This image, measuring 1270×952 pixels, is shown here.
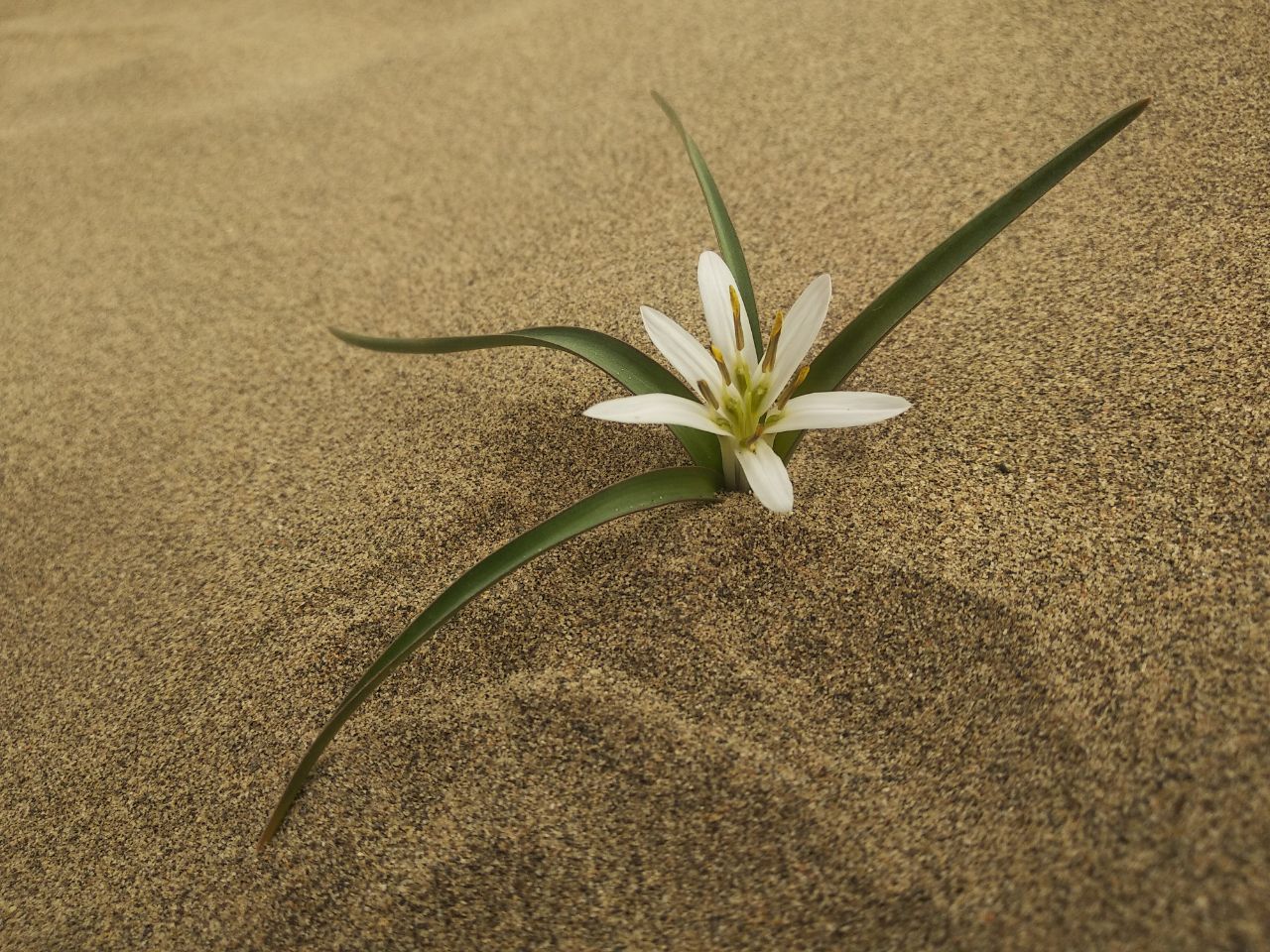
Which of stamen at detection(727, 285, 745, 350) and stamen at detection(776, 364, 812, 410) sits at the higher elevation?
stamen at detection(727, 285, 745, 350)

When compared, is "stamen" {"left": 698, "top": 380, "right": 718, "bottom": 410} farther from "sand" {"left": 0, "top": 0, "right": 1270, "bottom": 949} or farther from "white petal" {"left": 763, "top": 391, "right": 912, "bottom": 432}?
"sand" {"left": 0, "top": 0, "right": 1270, "bottom": 949}

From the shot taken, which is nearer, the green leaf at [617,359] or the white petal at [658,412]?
the white petal at [658,412]

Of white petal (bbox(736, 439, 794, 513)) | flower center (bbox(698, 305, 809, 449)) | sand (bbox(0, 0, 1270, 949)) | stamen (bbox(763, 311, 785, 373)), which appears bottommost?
sand (bbox(0, 0, 1270, 949))

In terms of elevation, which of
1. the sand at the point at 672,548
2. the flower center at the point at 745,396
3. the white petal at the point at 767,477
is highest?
the flower center at the point at 745,396

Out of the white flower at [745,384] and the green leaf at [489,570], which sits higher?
the white flower at [745,384]

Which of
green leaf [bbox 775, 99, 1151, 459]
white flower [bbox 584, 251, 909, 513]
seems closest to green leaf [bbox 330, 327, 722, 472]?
white flower [bbox 584, 251, 909, 513]

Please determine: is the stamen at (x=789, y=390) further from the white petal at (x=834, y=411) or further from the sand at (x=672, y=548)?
the sand at (x=672, y=548)

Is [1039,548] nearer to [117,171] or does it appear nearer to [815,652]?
[815,652]

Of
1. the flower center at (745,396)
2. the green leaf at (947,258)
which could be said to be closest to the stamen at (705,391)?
the flower center at (745,396)
